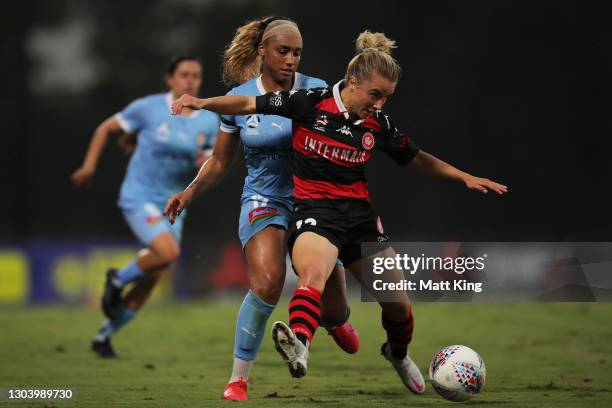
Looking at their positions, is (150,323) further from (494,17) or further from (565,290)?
(494,17)

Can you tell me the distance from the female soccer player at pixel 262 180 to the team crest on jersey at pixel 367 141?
503mm

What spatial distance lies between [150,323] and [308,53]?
21.4ft

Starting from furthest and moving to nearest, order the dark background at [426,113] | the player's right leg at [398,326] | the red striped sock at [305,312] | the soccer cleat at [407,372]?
the dark background at [426,113] < the soccer cleat at [407,372] < the player's right leg at [398,326] < the red striped sock at [305,312]

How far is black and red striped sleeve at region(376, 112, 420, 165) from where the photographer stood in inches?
260

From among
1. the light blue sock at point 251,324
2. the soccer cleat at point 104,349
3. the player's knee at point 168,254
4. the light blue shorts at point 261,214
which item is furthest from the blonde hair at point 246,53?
the soccer cleat at point 104,349

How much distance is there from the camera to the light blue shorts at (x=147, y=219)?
10.1m

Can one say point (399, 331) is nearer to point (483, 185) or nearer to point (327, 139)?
point (483, 185)

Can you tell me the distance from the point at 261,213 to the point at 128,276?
3260 millimetres

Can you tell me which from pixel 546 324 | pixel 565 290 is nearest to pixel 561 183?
pixel 546 324

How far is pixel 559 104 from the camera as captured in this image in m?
19.1

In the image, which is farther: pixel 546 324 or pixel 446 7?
pixel 446 7

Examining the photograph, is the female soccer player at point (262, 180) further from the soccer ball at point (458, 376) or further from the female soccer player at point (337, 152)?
the soccer ball at point (458, 376)

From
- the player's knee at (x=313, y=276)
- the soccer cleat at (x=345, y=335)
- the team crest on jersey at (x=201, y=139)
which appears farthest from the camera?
the team crest on jersey at (x=201, y=139)

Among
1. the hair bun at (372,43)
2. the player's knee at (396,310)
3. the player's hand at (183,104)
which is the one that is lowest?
the player's knee at (396,310)
